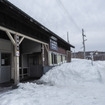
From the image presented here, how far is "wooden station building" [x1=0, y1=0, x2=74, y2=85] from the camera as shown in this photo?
199 inches

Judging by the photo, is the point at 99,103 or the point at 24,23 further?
the point at 24,23

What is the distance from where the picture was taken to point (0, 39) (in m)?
6.91

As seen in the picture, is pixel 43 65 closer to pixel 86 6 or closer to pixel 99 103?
pixel 99 103

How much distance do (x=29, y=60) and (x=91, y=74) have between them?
5432mm

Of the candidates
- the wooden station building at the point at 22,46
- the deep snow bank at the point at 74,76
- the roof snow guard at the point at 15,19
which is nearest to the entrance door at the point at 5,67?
the wooden station building at the point at 22,46

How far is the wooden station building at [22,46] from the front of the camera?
5.06 m

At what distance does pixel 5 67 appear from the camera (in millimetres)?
7207

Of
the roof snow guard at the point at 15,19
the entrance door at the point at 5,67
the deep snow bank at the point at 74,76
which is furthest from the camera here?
the entrance door at the point at 5,67

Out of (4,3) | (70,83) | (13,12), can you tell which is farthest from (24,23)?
(70,83)

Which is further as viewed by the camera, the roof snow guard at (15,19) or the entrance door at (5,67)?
the entrance door at (5,67)

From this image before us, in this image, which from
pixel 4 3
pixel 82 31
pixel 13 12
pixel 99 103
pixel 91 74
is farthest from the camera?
pixel 82 31

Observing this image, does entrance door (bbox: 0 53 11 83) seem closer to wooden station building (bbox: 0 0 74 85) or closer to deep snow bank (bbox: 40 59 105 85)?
wooden station building (bbox: 0 0 74 85)

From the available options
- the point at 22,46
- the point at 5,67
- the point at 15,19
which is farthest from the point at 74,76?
the point at 22,46

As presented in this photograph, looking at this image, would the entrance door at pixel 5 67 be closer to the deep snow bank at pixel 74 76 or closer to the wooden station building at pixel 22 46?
the wooden station building at pixel 22 46
